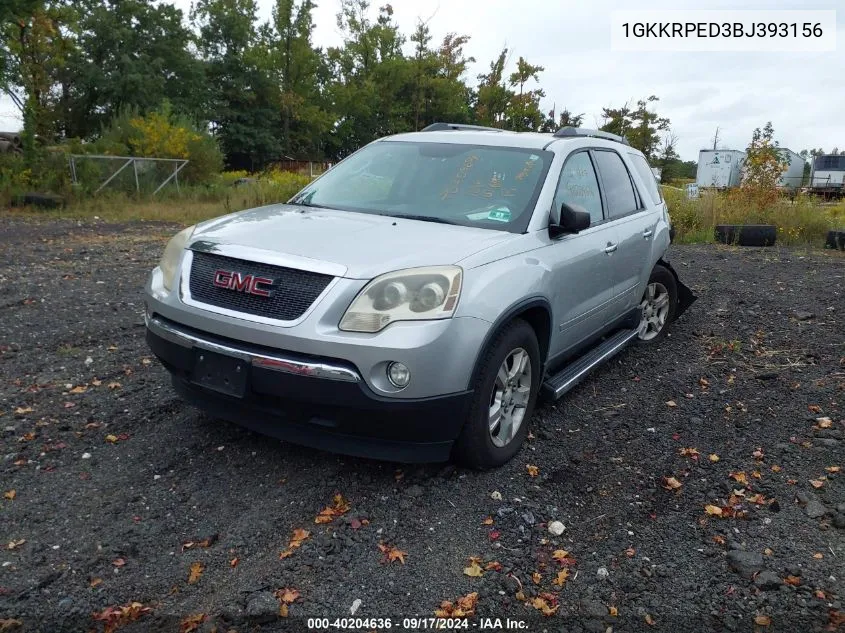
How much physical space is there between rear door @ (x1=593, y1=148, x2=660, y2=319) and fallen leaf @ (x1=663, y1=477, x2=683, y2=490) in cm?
153

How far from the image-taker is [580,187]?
4.44 meters

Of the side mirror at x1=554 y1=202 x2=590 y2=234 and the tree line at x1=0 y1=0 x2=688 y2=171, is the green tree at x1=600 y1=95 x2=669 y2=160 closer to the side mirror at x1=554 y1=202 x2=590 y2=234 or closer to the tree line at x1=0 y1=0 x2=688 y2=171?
the tree line at x1=0 y1=0 x2=688 y2=171

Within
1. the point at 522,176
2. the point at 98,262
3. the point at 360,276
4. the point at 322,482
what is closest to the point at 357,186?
the point at 522,176

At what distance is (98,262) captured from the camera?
364 inches

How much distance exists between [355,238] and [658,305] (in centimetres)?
361

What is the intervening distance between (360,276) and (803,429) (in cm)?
301

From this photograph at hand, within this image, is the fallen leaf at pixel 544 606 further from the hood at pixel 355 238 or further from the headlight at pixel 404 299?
the hood at pixel 355 238

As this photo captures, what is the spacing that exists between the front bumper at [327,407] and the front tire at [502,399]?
0.12 m

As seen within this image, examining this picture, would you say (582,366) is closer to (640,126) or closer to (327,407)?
(327,407)

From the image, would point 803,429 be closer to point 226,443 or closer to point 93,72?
point 226,443

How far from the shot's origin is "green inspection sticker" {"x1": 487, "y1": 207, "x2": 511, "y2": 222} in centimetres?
A: 380

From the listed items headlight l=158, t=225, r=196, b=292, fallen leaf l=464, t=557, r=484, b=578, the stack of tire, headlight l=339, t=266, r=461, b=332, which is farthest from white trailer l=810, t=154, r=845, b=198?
fallen leaf l=464, t=557, r=484, b=578

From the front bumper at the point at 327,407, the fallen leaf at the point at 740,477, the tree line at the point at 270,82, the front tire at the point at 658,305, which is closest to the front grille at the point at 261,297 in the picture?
the front bumper at the point at 327,407

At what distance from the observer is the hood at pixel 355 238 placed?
10.1ft
